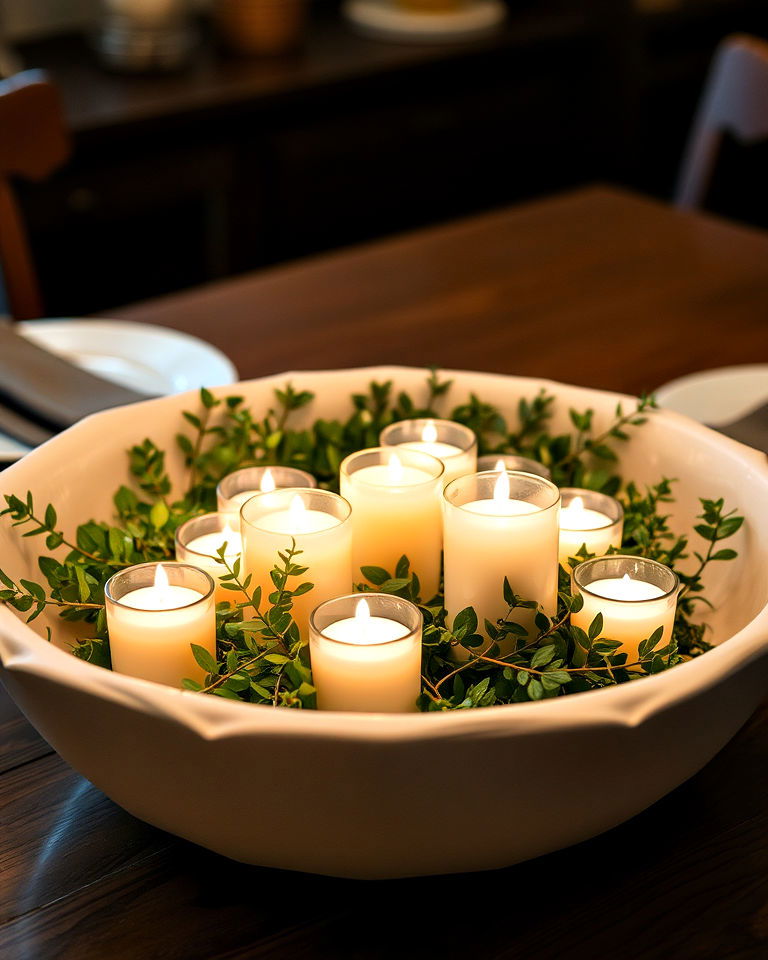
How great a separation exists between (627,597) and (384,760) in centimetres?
22

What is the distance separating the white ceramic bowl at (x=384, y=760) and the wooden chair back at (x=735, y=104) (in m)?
1.34

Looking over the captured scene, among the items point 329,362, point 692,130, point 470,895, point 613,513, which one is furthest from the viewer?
point 692,130

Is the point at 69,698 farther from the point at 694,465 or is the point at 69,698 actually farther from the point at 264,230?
the point at 264,230

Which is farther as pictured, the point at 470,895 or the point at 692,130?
the point at 692,130

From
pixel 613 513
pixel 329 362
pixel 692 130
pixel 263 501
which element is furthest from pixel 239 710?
pixel 692 130

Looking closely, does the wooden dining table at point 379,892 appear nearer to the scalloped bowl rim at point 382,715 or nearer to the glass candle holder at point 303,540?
the scalloped bowl rim at point 382,715

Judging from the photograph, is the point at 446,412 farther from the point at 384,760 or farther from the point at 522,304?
the point at 522,304

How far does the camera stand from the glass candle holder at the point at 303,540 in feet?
2.10

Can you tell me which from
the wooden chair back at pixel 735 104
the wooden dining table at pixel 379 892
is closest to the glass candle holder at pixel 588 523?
the wooden dining table at pixel 379 892

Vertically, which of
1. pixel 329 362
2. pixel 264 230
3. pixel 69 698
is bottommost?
pixel 264 230

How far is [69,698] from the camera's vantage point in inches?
20.7

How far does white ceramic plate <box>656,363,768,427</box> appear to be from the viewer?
1.09m

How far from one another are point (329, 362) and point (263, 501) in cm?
54

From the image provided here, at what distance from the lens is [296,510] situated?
0.69m
